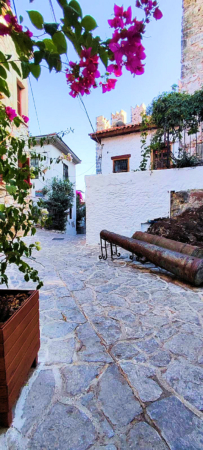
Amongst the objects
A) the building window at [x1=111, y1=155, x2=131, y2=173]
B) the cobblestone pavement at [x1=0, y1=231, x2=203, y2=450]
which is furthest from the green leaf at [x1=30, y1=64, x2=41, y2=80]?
the building window at [x1=111, y1=155, x2=131, y2=173]

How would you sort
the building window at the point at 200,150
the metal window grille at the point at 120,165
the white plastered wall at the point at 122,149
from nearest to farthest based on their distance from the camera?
the building window at the point at 200,150, the white plastered wall at the point at 122,149, the metal window grille at the point at 120,165

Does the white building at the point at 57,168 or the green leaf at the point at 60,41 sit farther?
the white building at the point at 57,168

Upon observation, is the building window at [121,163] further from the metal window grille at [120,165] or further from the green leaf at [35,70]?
the green leaf at [35,70]

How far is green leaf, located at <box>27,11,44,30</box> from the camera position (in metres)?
0.70

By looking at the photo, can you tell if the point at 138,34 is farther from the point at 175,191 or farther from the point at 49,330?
the point at 175,191

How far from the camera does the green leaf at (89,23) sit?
0.74m

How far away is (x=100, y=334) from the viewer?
2125mm

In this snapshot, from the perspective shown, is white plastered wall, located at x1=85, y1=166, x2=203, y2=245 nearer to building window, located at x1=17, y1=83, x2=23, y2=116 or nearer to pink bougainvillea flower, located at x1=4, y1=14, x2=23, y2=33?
building window, located at x1=17, y1=83, x2=23, y2=116

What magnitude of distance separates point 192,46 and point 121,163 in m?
5.78

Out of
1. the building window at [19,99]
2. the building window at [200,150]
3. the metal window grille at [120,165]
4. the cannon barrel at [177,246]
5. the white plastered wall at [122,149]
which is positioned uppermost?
the building window at [19,99]

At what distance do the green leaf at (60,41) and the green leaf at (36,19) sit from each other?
0.18 ft

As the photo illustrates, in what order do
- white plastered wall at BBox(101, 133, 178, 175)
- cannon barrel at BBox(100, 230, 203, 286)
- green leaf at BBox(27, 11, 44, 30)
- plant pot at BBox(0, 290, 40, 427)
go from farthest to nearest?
white plastered wall at BBox(101, 133, 178, 175) < cannon barrel at BBox(100, 230, 203, 286) < plant pot at BBox(0, 290, 40, 427) < green leaf at BBox(27, 11, 44, 30)

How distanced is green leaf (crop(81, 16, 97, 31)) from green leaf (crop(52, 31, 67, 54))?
0.09 m

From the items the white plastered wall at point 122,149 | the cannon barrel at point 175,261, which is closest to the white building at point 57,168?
the white plastered wall at point 122,149
